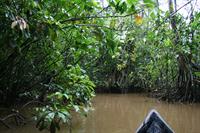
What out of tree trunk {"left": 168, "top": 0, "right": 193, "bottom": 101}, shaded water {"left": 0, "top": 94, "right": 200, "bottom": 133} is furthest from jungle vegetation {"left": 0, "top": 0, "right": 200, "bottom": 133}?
shaded water {"left": 0, "top": 94, "right": 200, "bottom": 133}

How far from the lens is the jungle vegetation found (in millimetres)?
3221

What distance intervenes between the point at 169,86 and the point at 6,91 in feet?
18.1

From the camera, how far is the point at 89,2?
3.52m

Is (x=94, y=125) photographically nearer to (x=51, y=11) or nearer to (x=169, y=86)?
(x=51, y=11)

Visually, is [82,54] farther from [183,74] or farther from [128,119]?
[183,74]

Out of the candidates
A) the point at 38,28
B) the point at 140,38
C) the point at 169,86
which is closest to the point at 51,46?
the point at 38,28

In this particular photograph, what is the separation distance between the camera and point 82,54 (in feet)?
18.7

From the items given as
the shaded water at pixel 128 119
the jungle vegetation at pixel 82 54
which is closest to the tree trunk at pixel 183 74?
the jungle vegetation at pixel 82 54

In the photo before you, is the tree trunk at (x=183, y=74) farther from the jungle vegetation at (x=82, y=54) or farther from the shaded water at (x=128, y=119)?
the shaded water at (x=128, y=119)

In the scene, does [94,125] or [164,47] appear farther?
[164,47]

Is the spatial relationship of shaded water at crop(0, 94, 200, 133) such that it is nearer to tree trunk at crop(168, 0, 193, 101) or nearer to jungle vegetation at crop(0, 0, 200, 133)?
jungle vegetation at crop(0, 0, 200, 133)

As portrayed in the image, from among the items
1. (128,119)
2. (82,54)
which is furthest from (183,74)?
(82,54)

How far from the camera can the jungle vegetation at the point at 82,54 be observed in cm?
322

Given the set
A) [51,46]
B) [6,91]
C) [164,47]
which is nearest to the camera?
[51,46]
